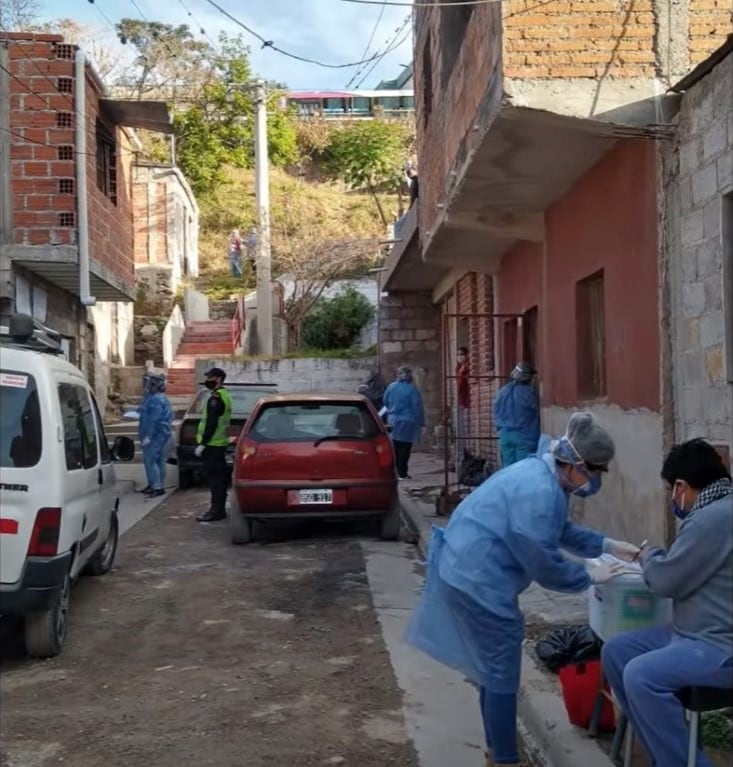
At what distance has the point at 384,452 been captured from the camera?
10180 mm

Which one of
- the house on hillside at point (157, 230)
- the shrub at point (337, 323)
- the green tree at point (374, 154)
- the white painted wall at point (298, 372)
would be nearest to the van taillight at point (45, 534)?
the white painted wall at point (298, 372)

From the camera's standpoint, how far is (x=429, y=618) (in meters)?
4.18

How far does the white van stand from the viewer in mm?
5699

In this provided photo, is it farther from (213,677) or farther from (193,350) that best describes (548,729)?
(193,350)

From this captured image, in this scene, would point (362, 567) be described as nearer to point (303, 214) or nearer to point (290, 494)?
point (290, 494)

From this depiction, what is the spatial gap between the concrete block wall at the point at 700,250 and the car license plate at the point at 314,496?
4143 millimetres

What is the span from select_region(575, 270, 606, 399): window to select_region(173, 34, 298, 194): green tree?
98.4ft

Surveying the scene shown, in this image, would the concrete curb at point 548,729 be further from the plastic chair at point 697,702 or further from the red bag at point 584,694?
the plastic chair at point 697,702

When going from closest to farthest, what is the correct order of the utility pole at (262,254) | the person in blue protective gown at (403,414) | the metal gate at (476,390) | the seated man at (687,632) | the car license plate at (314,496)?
the seated man at (687,632) → the car license plate at (314,496) → the metal gate at (476,390) → the person in blue protective gown at (403,414) → the utility pole at (262,254)

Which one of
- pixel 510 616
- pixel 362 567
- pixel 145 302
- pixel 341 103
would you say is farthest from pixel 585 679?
pixel 341 103

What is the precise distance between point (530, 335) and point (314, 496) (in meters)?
3.94

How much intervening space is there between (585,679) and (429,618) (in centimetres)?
94

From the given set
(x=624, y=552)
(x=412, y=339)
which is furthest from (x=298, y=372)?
(x=624, y=552)

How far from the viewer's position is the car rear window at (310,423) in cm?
1016
